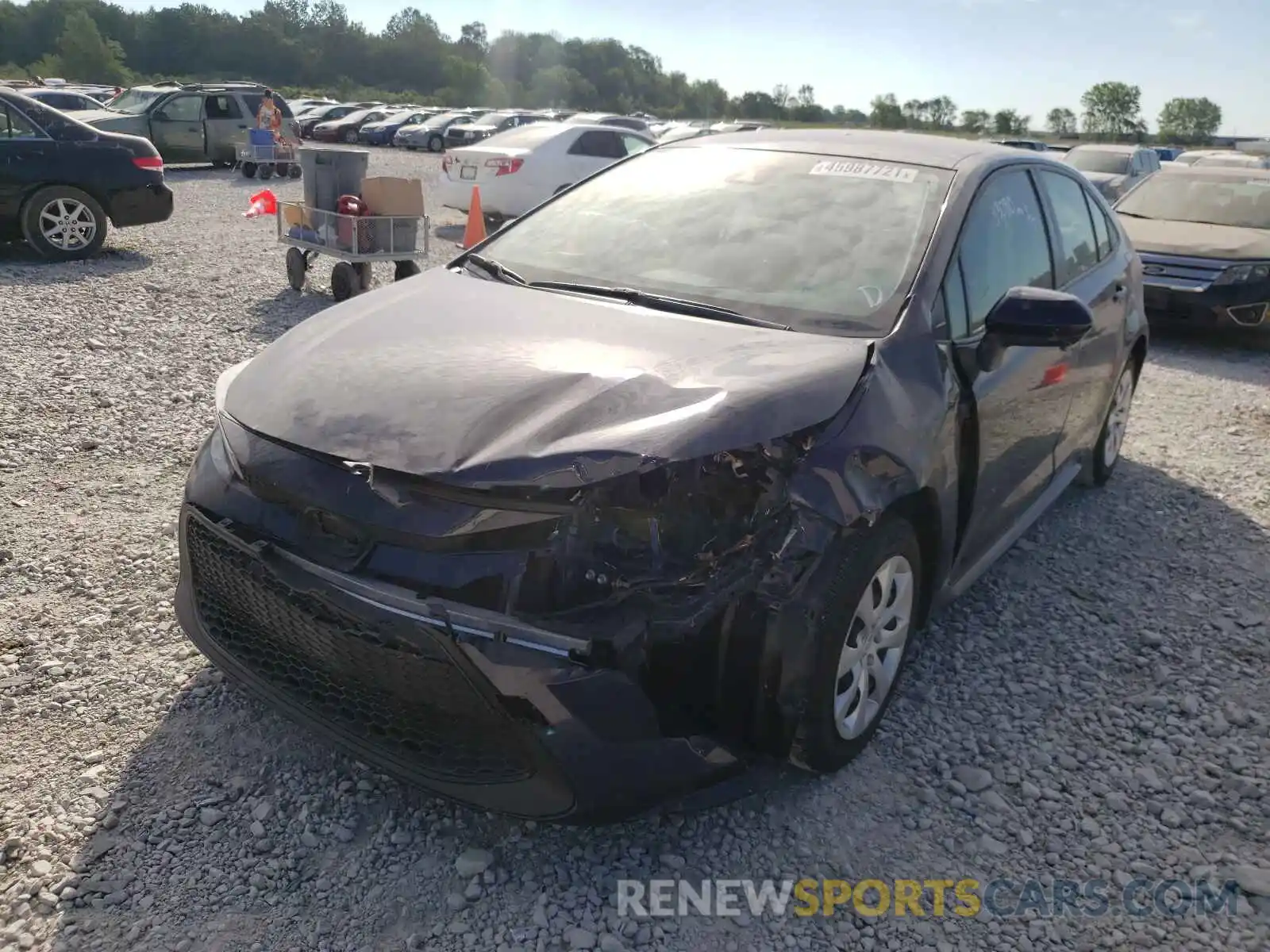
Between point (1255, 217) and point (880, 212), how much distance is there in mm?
8283

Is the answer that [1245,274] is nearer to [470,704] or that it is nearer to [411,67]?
[470,704]

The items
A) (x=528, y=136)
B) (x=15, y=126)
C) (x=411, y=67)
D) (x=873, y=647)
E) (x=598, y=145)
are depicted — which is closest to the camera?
(x=873, y=647)

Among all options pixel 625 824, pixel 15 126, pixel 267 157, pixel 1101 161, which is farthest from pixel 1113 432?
→ pixel 267 157

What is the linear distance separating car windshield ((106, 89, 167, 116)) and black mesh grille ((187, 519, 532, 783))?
1955cm

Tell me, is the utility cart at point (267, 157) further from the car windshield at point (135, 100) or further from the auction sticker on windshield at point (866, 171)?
the auction sticker on windshield at point (866, 171)

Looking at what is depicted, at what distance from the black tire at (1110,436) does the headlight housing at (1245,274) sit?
3.93 m

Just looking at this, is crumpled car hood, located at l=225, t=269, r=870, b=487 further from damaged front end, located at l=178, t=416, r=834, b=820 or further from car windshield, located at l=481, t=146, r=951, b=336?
car windshield, located at l=481, t=146, r=951, b=336

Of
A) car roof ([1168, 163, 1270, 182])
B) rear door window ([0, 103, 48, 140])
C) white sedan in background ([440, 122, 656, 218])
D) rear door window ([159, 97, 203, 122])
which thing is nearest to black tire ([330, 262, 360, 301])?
rear door window ([0, 103, 48, 140])

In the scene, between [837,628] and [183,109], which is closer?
[837,628]

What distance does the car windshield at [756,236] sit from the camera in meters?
3.09

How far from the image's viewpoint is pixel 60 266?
9406mm

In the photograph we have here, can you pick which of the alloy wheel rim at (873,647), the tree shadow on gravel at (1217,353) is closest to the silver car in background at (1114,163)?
the tree shadow on gravel at (1217,353)

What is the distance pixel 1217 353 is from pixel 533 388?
27.6 ft

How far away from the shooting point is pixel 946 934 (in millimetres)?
2393
